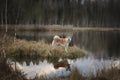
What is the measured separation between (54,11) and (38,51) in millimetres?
1508

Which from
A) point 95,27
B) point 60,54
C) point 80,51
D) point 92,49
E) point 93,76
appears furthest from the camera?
point 95,27

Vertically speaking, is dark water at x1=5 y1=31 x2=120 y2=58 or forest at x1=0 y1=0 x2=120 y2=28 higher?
forest at x1=0 y1=0 x2=120 y2=28

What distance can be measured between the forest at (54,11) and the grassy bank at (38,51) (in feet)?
2.00

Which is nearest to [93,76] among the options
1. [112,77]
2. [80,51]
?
[112,77]

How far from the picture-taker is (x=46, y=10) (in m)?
8.87

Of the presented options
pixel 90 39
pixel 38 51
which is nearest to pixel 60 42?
pixel 38 51

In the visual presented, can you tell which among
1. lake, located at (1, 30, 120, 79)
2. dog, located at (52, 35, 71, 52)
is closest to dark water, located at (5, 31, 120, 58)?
lake, located at (1, 30, 120, 79)

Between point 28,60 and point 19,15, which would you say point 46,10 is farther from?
point 28,60

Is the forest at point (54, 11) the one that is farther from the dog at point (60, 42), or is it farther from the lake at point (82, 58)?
the dog at point (60, 42)

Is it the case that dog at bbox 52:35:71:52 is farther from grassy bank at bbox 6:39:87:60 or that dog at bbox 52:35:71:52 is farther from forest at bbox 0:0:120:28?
forest at bbox 0:0:120:28

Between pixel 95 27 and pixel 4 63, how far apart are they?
282 inches

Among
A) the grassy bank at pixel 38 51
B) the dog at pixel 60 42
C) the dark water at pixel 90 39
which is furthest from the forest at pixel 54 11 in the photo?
the grassy bank at pixel 38 51

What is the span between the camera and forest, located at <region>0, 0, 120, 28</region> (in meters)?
8.34

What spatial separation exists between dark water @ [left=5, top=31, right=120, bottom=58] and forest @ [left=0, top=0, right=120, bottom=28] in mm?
308
